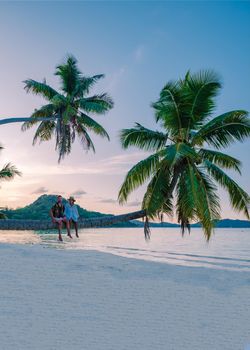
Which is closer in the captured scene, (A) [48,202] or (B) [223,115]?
(B) [223,115]

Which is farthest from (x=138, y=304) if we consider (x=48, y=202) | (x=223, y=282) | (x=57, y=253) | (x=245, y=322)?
(x=48, y=202)

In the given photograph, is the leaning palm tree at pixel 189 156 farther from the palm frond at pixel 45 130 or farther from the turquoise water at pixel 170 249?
the palm frond at pixel 45 130

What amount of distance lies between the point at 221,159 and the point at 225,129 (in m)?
1.32

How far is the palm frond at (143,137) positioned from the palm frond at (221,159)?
6.21ft

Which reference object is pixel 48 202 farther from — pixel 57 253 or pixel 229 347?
pixel 229 347

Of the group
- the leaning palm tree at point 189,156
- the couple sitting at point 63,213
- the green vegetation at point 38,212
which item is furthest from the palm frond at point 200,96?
the green vegetation at point 38,212

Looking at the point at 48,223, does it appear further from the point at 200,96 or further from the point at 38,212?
the point at 38,212

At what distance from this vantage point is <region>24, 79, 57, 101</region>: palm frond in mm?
21000

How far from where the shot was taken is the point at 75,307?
663 centimetres

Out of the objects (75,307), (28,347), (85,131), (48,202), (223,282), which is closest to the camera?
(28,347)

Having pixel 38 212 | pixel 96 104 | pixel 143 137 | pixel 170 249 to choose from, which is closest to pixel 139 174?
pixel 143 137

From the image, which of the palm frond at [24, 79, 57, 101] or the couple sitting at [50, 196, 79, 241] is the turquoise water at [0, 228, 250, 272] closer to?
the couple sitting at [50, 196, 79, 241]

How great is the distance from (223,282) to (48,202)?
8204 centimetres

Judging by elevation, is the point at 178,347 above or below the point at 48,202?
below
